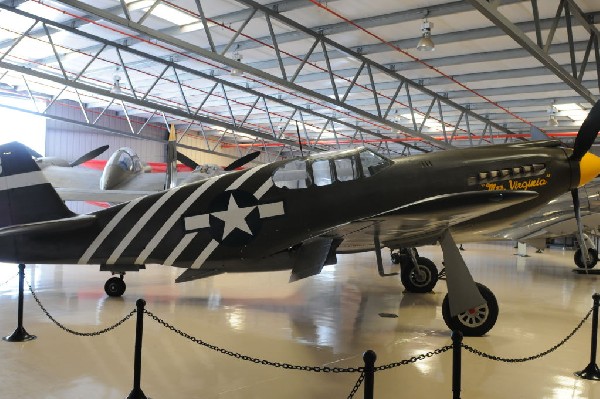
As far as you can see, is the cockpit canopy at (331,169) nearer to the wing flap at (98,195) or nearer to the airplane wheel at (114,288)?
the airplane wheel at (114,288)

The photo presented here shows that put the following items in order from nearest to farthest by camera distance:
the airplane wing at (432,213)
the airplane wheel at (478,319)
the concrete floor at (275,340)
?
the concrete floor at (275,340), the airplane wing at (432,213), the airplane wheel at (478,319)

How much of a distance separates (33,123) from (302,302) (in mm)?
19465

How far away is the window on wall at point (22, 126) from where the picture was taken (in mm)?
20395

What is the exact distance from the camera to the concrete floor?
469 centimetres

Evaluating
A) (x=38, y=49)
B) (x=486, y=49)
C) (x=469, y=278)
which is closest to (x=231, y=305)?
(x=469, y=278)

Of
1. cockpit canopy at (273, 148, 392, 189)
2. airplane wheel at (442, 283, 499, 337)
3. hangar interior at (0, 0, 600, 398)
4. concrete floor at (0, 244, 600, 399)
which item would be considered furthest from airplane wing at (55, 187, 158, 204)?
airplane wheel at (442, 283, 499, 337)

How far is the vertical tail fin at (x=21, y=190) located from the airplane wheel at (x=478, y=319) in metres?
5.29

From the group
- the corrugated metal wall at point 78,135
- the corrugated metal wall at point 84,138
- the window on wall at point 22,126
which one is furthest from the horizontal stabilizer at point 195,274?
the corrugated metal wall at point 78,135

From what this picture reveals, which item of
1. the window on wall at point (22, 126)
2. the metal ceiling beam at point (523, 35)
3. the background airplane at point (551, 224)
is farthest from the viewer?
the window on wall at point (22, 126)

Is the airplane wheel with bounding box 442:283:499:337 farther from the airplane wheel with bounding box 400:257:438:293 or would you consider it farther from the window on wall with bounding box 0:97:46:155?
the window on wall with bounding box 0:97:46:155

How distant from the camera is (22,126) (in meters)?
22.6

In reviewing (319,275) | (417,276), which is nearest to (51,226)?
(417,276)

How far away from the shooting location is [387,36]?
1161 centimetres

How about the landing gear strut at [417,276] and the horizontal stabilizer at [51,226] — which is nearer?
the horizontal stabilizer at [51,226]
